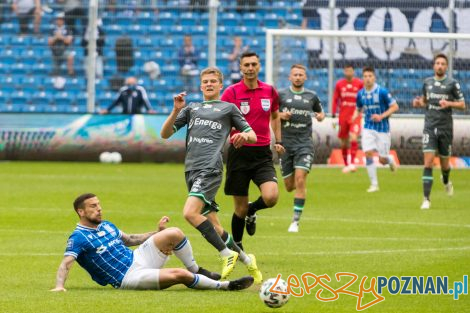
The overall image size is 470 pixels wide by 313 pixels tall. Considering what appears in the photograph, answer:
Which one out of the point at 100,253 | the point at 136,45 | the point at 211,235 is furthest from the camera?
the point at 136,45

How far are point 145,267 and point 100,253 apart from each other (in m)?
0.43

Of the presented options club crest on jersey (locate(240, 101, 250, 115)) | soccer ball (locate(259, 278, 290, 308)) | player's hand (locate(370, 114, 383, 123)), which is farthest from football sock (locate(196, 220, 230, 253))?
player's hand (locate(370, 114, 383, 123))

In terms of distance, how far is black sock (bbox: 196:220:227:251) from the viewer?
37.4 feet

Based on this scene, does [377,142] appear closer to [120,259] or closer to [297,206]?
[297,206]

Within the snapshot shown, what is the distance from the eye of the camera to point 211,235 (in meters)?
11.5

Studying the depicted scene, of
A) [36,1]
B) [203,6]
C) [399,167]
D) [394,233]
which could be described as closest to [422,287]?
[394,233]

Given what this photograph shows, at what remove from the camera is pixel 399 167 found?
28.6m

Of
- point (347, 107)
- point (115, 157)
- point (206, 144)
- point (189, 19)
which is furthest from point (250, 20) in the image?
point (206, 144)

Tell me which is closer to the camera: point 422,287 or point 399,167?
point 422,287

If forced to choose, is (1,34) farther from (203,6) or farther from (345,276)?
(345,276)

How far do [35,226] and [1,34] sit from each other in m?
16.3

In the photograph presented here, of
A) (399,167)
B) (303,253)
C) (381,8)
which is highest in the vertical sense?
(381,8)

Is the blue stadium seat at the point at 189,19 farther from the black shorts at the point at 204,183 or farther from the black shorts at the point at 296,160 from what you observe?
the black shorts at the point at 204,183

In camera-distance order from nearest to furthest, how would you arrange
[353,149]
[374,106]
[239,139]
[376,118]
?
[239,139] < [376,118] < [374,106] < [353,149]
